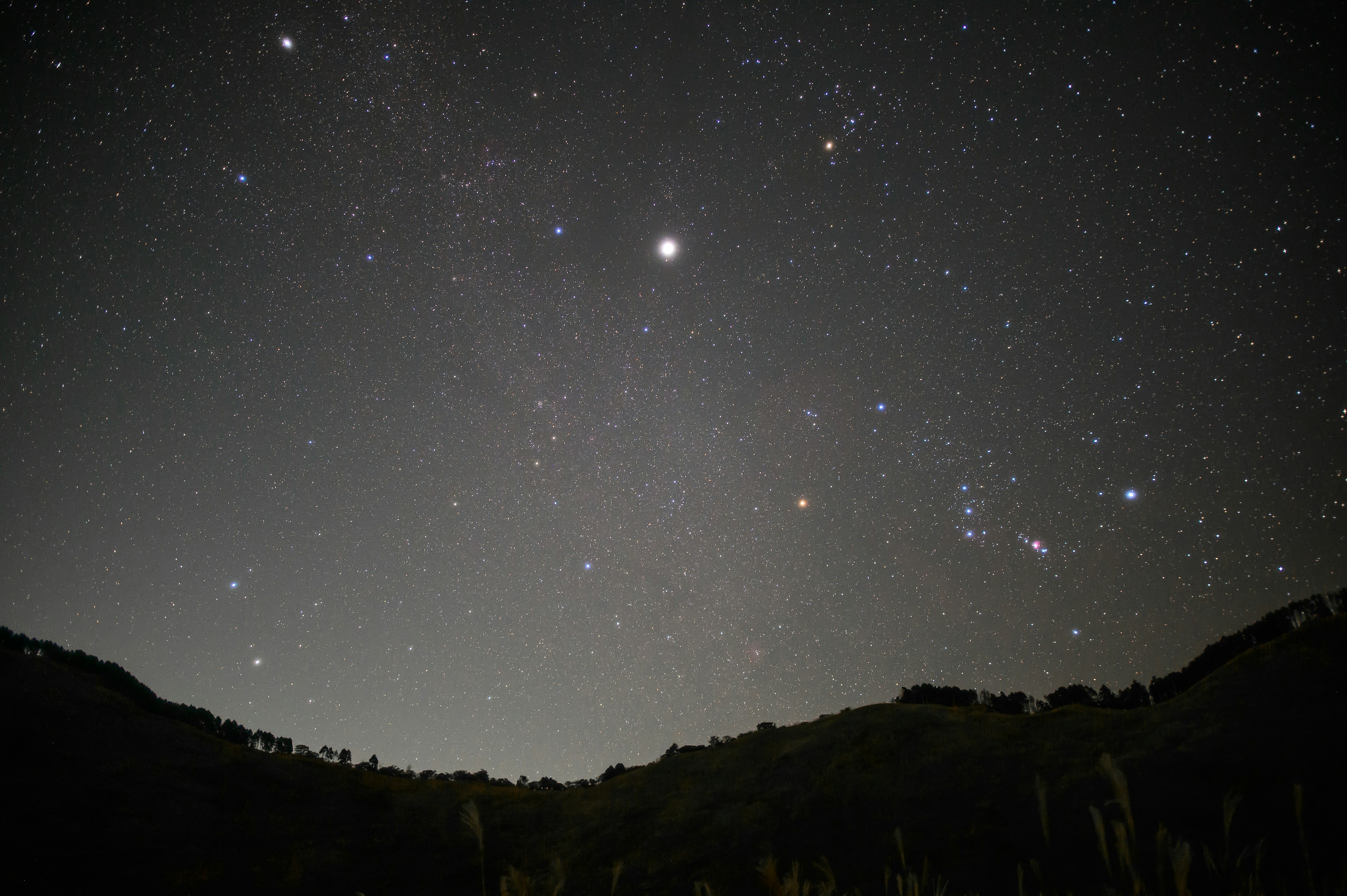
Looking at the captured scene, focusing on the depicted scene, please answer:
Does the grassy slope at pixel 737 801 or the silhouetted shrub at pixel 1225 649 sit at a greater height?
the silhouetted shrub at pixel 1225 649

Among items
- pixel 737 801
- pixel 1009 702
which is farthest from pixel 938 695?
pixel 737 801

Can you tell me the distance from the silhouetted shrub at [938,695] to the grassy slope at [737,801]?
1480 centimetres

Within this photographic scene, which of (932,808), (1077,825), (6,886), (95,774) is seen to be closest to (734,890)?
(932,808)

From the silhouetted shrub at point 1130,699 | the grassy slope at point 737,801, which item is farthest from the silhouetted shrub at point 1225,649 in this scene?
the grassy slope at point 737,801

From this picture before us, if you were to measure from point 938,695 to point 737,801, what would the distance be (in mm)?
23259

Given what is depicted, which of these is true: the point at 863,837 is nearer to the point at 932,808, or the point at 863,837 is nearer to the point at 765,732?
the point at 932,808

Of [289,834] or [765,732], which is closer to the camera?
[289,834]

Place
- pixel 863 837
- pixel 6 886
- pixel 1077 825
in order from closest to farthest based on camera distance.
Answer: pixel 6 886 → pixel 1077 825 → pixel 863 837

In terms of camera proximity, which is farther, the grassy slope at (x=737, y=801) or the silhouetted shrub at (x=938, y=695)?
the silhouetted shrub at (x=938, y=695)

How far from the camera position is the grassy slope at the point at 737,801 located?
1597 centimetres

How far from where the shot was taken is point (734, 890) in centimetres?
1711

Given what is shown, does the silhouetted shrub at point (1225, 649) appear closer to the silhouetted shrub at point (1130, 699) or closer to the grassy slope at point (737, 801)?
the silhouetted shrub at point (1130, 699)

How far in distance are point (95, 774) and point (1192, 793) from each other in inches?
1324

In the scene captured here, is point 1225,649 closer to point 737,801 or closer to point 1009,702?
point 1009,702
